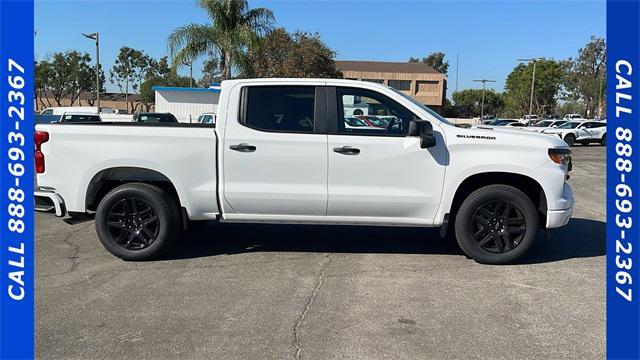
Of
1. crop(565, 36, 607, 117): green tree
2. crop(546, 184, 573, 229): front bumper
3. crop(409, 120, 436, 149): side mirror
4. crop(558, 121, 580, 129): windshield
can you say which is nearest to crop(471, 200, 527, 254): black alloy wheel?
crop(546, 184, 573, 229): front bumper

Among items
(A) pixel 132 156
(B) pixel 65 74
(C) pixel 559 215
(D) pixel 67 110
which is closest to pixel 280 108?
(A) pixel 132 156

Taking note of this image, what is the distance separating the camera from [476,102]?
11394cm

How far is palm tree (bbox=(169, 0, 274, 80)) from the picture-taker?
2383 centimetres

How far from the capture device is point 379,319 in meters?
4.13

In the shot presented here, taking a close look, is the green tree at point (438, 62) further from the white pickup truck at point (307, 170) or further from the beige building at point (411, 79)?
the white pickup truck at point (307, 170)

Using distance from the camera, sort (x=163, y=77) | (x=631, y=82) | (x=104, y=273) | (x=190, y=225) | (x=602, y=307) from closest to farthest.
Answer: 1. (x=631, y=82)
2. (x=602, y=307)
3. (x=104, y=273)
4. (x=190, y=225)
5. (x=163, y=77)

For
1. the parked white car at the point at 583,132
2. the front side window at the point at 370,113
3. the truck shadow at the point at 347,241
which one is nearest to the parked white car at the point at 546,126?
the parked white car at the point at 583,132

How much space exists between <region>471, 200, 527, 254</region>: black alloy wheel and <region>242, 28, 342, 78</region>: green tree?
95.2ft

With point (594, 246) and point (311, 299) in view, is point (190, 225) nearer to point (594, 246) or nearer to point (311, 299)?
point (311, 299)

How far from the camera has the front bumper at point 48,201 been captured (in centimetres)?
549

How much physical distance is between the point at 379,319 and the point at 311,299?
2.28 feet

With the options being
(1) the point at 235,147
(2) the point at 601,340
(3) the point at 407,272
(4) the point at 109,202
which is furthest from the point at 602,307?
(4) the point at 109,202

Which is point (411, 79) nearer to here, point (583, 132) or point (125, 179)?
point (583, 132)

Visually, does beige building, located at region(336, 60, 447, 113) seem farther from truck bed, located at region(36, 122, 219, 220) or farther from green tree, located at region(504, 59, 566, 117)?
truck bed, located at region(36, 122, 219, 220)
